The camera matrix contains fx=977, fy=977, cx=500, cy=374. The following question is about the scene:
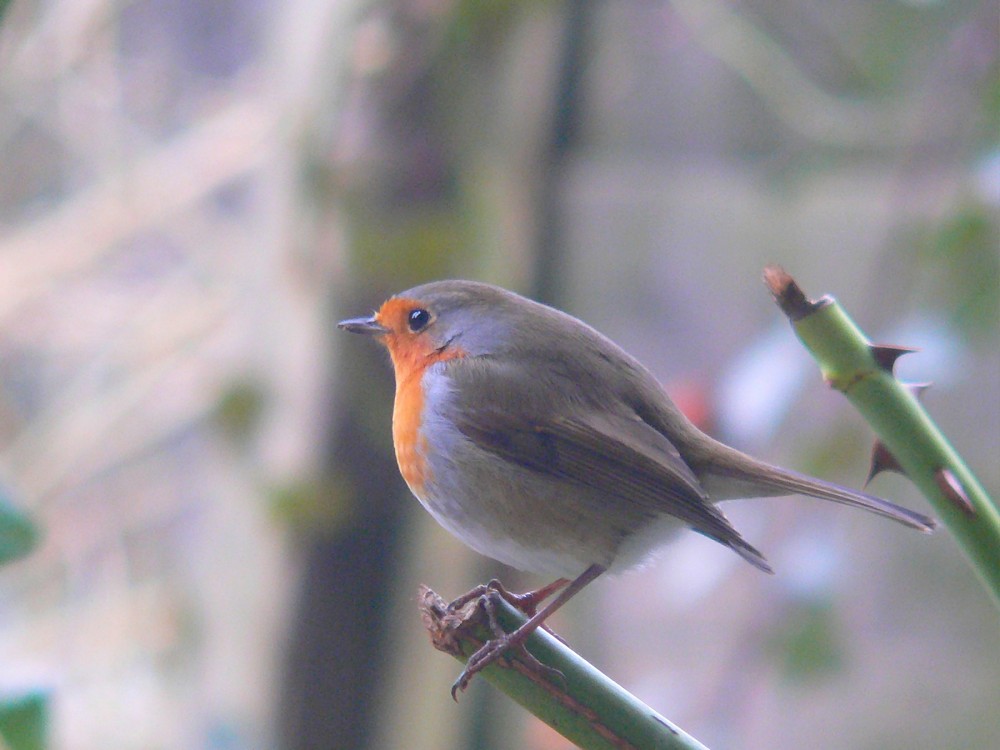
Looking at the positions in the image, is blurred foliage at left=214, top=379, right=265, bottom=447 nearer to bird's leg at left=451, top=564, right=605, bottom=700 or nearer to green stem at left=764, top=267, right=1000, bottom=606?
bird's leg at left=451, top=564, right=605, bottom=700

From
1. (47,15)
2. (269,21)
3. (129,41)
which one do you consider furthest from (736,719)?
(129,41)

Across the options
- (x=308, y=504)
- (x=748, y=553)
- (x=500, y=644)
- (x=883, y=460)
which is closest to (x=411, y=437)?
(x=748, y=553)

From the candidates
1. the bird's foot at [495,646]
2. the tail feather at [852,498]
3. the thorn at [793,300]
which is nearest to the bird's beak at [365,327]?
the bird's foot at [495,646]

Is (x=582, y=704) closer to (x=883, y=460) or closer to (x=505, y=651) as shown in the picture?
(x=505, y=651)

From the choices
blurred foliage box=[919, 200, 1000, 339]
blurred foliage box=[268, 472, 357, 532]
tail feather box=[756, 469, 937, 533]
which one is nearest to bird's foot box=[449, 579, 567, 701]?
tail feather box=[756, 469, 937, 533]

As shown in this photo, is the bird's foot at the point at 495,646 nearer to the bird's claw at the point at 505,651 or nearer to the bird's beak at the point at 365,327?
the bird's claw at the point at 505,651
